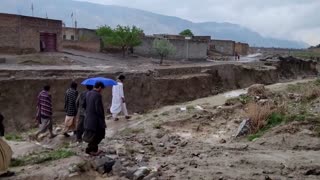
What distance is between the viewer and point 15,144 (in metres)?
11.0

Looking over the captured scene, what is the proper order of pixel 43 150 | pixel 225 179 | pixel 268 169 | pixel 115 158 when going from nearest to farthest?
1. pixel 225 179
2. pixel 268 169
3. pixel 115 158
4. pixel 43 150

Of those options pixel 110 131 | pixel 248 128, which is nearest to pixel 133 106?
pixel 110 131

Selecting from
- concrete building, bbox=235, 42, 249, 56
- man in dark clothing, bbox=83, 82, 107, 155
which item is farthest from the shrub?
concrete building, bbox=235, 42, 249, 56

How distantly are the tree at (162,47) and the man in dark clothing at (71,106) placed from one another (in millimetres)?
30820

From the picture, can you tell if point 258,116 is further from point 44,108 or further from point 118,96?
point 44,108

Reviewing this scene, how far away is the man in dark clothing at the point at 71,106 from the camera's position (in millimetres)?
11383

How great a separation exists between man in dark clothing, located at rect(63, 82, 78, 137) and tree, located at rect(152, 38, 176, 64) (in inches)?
1213

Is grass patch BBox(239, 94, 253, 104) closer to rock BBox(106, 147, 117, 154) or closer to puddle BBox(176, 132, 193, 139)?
puddle BBox(176, 132, 193, 139)

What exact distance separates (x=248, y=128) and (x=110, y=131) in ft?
12.4

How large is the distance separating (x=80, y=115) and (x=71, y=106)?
1028 mm

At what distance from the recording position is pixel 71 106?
11.5m

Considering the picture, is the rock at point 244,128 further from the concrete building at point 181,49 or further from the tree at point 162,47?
the concrete building at point 181,49

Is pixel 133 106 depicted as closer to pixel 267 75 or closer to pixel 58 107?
pixel 58 107

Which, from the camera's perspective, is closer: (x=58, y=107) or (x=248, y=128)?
(x=248, y=128)
